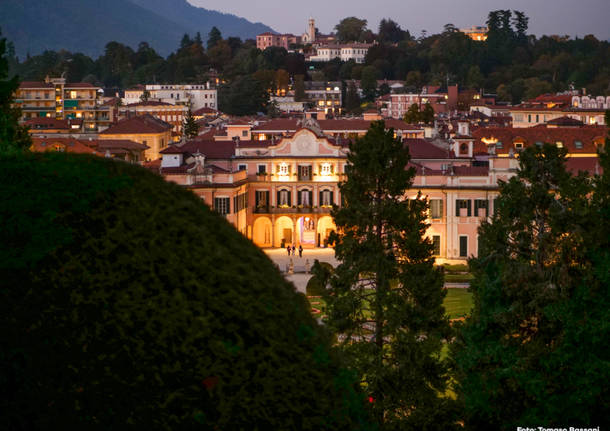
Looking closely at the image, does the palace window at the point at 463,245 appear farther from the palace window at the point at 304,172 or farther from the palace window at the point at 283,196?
the palace window at the point at 283,196

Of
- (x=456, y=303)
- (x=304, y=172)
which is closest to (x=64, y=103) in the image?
(x=304, y=172)

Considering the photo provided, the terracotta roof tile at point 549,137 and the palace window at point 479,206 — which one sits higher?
the terracotta roof tile at point 549,137

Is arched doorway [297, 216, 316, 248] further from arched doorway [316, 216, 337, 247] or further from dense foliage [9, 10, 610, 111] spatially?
dense foliage [9, 10, 610, 111]

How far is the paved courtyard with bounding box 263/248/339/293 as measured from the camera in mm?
38781

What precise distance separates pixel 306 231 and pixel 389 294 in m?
31.9

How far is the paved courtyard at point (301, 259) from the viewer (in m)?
38.8

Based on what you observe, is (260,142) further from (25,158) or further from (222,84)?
(222,84)

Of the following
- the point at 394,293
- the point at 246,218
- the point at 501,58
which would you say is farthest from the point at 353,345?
the point at 501,58

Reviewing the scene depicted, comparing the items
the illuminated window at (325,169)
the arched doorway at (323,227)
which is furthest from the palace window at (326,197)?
the illuminated window at (325,169)

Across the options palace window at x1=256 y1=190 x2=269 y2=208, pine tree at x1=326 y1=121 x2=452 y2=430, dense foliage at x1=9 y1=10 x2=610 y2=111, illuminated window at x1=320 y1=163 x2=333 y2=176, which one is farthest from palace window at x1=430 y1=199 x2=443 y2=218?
dense foliage at x1=9 y1=10 x2=610 y2=111

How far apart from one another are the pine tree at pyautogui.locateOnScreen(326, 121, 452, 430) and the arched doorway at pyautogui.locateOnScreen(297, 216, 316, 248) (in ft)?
96.7

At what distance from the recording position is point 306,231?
160 ft

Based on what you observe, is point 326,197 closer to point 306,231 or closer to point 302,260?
point 306,231

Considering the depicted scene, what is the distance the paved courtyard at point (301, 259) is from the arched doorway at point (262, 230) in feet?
3.38
